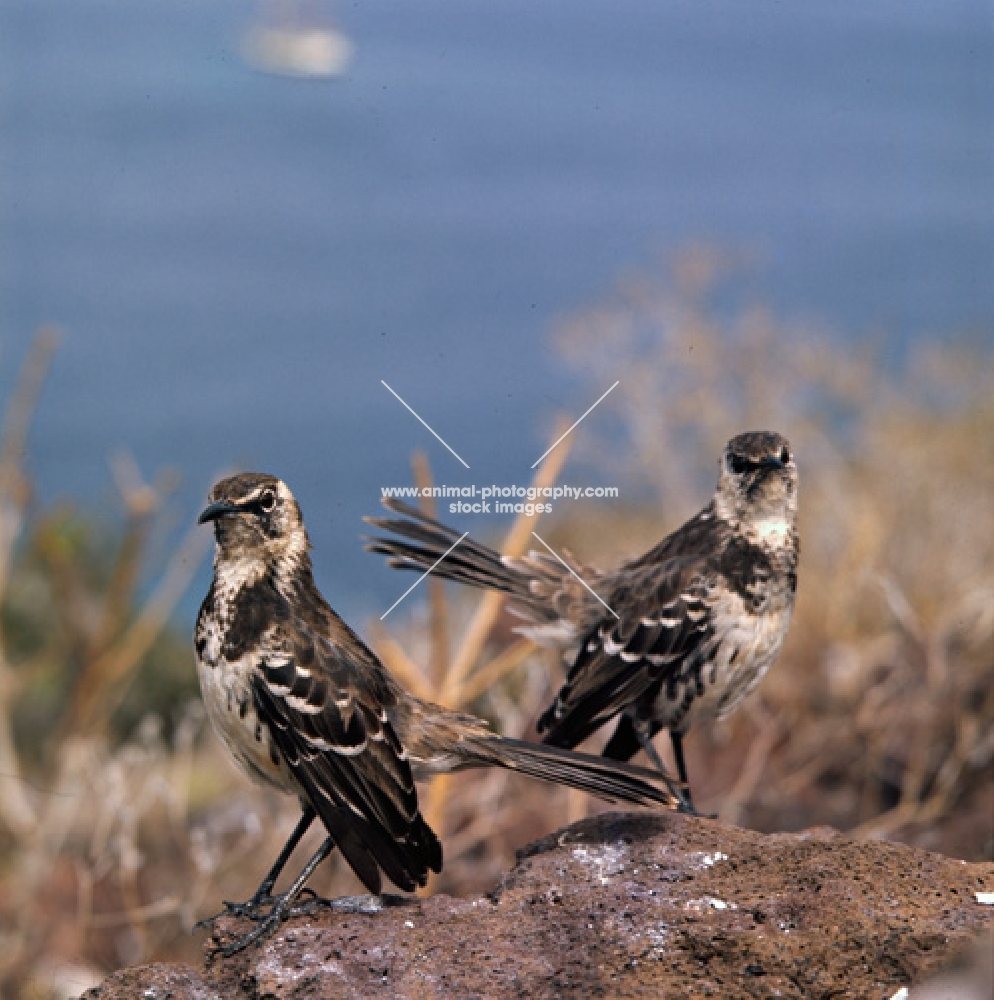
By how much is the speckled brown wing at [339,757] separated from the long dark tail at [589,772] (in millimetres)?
326

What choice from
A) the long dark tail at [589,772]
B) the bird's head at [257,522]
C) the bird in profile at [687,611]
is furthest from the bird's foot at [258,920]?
the bird in profile at [687,611]

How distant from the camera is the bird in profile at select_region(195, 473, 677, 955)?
380cm

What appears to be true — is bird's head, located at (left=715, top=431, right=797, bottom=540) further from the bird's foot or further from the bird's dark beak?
the bird's foot

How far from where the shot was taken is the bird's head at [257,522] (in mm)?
3744

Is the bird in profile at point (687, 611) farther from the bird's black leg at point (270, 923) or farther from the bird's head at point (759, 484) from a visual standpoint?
the bird's black leg at point (270, 923)

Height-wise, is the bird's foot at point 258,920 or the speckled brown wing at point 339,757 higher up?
the speckled brown wing at point 339,757

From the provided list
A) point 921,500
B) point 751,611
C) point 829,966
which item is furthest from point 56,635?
point 829,966

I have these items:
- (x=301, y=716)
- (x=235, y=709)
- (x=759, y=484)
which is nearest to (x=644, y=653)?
(x=759, y=484)

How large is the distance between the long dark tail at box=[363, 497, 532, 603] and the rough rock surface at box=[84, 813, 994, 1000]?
1.18 m

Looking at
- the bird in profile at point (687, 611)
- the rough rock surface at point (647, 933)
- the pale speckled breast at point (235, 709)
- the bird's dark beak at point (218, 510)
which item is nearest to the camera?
the rough rock surface at point (647, 933)

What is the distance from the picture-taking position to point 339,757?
3.85 meters

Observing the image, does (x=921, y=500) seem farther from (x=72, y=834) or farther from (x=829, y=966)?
(x=829, y=966)

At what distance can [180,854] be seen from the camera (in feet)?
29.9

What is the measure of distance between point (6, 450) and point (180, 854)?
3.50 metres
